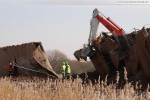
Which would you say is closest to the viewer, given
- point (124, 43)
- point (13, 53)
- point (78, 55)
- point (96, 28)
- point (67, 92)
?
point (67, 92)

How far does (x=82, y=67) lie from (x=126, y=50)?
3367 cm

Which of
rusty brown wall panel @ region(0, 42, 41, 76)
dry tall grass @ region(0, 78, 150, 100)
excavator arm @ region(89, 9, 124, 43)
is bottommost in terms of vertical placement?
dry tall grass @ region(0, 78, 150, 100)

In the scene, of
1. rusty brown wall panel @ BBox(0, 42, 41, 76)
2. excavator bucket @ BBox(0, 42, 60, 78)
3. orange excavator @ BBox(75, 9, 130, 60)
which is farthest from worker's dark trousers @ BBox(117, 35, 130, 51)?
rusty brown wall panel @ BBox(0, 42, 41, 76)

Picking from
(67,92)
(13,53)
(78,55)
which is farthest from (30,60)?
(67,92)

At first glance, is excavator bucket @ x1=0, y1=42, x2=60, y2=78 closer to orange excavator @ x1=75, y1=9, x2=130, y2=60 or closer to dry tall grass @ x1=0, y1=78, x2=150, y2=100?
orange excavator @ x1=75, y1=9, x2=130, y2=60

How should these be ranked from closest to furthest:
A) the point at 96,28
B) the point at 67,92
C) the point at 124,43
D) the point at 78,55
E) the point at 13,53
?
the point at 67,92 < the point at 124,43 < the point at 78,55 < the point at 96,28 < the point at 13,53

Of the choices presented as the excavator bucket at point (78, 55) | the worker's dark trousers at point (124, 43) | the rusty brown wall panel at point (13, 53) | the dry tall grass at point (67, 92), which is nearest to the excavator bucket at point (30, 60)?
the rusty brown wall panel at point (13, 53)

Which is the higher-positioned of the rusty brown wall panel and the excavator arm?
the excavator arm

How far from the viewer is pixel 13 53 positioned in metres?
30.5

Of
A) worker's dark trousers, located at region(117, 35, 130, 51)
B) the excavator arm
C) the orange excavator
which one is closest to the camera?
worker's dark trousers, located at region(117, 35, 130, 51)

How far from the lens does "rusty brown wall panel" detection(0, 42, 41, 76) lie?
28953 mm

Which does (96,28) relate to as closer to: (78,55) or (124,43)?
(78,55)

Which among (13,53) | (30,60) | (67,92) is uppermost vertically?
(13,53)

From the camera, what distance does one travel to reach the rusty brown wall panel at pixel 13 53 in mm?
28953
